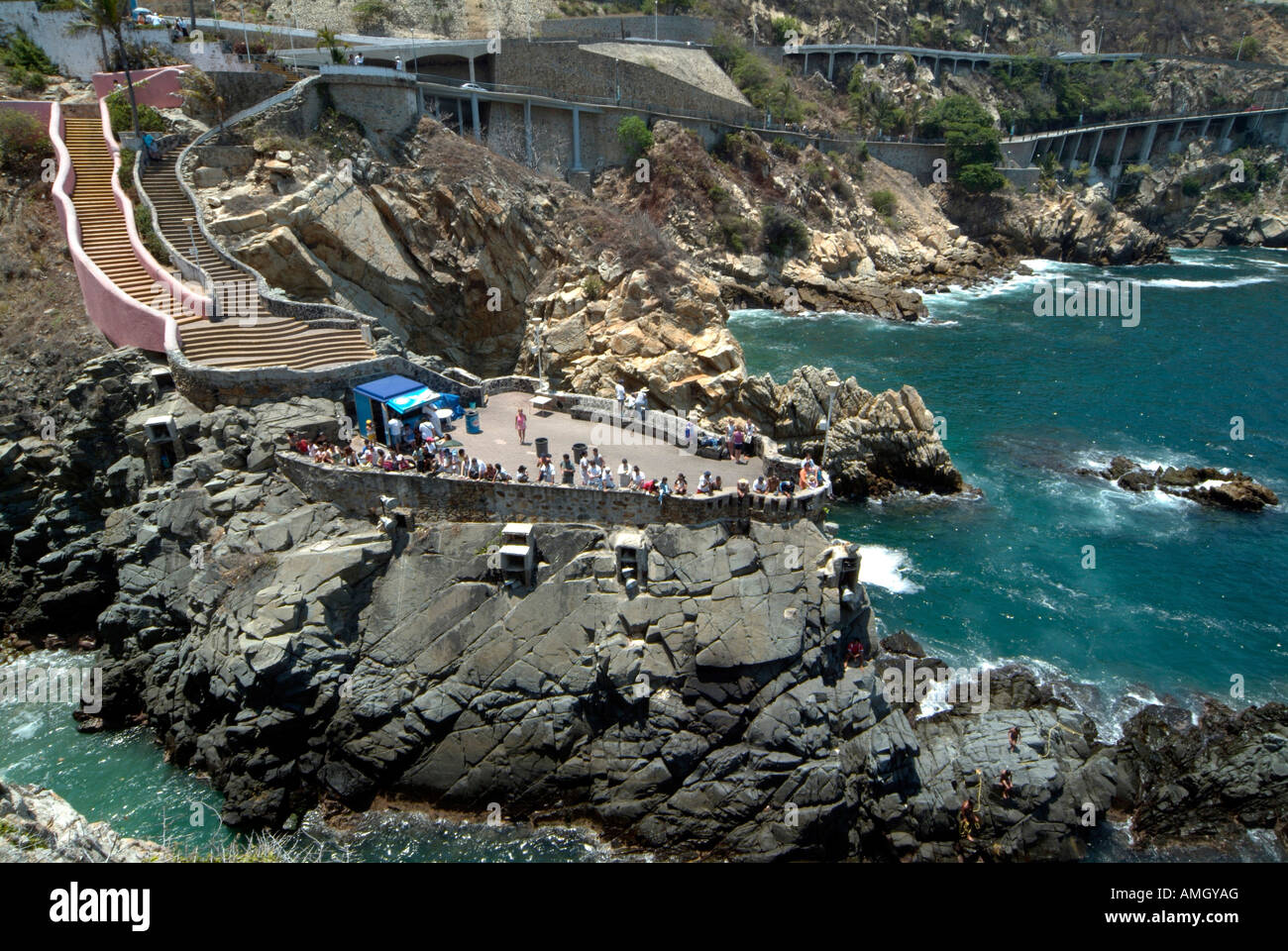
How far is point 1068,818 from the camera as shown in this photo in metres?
21.1

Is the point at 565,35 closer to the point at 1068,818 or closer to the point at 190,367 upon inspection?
the point at 190,367

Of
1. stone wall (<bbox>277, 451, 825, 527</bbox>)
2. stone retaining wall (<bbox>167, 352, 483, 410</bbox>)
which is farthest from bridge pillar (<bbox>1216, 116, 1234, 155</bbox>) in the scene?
stone retaining wall (<bbox>167, 352, 483, 410</bbox>)

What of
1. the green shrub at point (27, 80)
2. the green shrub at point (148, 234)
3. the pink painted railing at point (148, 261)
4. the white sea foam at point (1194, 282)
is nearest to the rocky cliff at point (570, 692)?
the pink painted railing at point (148, 261)

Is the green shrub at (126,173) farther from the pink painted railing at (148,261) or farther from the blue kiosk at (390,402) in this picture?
the blue kiosk at (390,402)

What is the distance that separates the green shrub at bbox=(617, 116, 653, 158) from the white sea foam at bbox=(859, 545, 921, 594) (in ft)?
119

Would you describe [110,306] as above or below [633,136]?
below

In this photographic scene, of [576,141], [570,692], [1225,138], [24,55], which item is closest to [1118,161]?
[1225,138]

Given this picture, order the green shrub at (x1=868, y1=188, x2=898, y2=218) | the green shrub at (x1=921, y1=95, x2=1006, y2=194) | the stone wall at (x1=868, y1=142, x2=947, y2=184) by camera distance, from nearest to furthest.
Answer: the green shrub at (x1=868, y1=188, x2=898, y2=218)
the green shrub at (x1=921, y1=95, x2=1006, y2=194)
the stone wall at (x1=868, y1=142, x2=947, y2=184)

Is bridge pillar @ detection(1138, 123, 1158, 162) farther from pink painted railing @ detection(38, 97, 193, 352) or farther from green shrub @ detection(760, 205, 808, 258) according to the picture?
pink painted railing @ detection(38, 97, 193, 352)

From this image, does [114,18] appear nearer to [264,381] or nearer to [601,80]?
[264,381]

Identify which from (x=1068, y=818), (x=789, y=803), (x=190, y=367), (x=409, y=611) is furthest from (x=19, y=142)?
(x=1068, y=818)

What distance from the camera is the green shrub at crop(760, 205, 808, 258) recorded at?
6116cm

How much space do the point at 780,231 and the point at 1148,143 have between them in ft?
186

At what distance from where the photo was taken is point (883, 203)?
233ft
